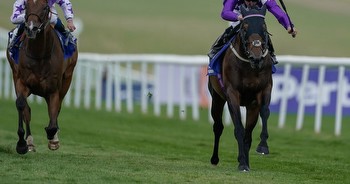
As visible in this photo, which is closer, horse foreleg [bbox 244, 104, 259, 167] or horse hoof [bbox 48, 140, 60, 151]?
horse foreleg [bbox 244, 104, 259, 167]

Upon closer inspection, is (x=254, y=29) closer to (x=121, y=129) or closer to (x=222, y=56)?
(x=222, y=56)

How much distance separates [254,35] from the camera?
1086cm

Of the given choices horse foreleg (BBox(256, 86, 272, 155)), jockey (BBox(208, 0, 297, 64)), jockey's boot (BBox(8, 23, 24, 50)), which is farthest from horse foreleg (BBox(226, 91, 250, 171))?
jockey's boot (BBox(8, 23, 24, 50))

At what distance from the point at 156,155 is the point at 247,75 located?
8.85ft

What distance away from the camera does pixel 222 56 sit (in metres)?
11.8

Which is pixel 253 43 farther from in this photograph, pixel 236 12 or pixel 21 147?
pixel 21 147

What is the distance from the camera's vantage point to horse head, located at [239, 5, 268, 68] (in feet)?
35.7

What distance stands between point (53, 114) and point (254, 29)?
2687mm

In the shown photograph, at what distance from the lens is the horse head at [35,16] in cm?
1154

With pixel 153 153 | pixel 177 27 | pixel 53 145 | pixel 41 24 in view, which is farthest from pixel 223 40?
pixel 177 27

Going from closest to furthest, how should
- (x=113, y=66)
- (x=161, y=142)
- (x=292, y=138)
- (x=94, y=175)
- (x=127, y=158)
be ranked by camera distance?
(x=94, y=175)
(x=127, y=158)
(x=161, y=142)
(x=292, y=138)
(x=113, y=66)

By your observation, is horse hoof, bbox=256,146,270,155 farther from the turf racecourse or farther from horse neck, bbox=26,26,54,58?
horse neck, bbox=26,26,54,58

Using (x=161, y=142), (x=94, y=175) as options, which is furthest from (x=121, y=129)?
(x=94, y=175)

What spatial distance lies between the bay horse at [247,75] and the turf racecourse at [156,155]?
0.47 metres
